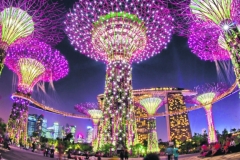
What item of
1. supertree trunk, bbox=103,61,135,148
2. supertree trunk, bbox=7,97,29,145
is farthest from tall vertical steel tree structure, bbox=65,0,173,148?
supertree trunk, bbox=7,97,29,145

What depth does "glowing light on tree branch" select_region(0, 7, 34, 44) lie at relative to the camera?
20.5 metres

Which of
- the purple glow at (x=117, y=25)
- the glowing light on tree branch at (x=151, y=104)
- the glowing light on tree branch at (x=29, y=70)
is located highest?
the purple glow at (x=117, y=25)

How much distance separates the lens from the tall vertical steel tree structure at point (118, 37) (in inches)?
974

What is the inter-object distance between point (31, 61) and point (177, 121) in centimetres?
5702

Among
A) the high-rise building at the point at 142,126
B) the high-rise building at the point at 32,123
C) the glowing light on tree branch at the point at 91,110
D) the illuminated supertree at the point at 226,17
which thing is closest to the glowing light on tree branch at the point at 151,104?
the glowing light on tree branch at the point at 91,110

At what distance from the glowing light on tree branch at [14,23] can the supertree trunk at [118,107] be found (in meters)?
10.4

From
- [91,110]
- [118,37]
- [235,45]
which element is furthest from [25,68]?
[91,110]

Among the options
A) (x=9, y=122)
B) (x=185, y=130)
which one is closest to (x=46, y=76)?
(x=9, y=122)

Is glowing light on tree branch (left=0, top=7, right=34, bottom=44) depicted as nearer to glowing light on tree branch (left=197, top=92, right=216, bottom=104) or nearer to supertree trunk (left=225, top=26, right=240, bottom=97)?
supertree trunk (left=225, top=26, right=240, bottom=97)

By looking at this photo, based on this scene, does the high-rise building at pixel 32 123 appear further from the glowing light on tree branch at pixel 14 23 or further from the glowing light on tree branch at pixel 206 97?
the glowing light on tree branch at pixel 14 23

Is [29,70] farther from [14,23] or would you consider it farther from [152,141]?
[152,141]

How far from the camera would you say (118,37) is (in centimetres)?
2639

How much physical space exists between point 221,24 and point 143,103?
27116 mm

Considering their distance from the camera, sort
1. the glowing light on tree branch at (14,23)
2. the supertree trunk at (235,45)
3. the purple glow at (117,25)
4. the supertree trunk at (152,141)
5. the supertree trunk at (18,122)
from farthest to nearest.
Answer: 1. the supertree trunk at (152,141)
2. the supertree trunk at (18,122)
3. the purple glow at (117,25)
4. the glowing light on tree branch at (14,23)
5. the supertree trunk at (235,45)
